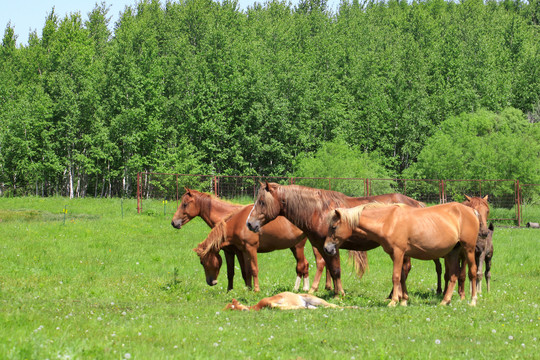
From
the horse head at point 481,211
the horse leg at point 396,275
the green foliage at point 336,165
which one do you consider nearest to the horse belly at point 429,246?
the horse leg at point 396,275

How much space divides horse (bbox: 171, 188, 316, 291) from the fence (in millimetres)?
13130

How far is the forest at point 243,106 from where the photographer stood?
51.4 m

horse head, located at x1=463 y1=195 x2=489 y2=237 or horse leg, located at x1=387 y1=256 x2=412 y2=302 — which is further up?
horse head, located at x1=463 y1=195 x2=489 y2=237

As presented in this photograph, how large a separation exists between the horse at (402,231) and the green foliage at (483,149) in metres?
39.2

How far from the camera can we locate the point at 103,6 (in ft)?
243

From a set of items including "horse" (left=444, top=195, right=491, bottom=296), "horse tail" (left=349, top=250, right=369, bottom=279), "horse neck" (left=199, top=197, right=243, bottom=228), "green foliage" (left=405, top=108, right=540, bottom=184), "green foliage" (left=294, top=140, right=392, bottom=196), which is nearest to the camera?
"horse" (left=444, top=195, right=491, bottom=296)

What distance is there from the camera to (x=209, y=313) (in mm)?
9469

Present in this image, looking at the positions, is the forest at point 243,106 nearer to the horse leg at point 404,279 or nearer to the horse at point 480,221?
the horse at point 480,221

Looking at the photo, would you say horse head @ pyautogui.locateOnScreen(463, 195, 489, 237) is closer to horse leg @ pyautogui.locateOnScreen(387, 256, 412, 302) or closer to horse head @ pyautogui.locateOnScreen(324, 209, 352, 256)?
horse leg @ pyautogui.locateOnScreen(387, 256, 412, 302)

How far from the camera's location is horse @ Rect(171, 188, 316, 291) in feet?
42.1

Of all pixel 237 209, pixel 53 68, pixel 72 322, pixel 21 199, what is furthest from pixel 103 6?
pixel 72 322

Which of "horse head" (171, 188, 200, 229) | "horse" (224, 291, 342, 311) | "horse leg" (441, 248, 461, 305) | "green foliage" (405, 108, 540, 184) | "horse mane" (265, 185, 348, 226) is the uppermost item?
"green foliage" (405, 108, 540, 184)

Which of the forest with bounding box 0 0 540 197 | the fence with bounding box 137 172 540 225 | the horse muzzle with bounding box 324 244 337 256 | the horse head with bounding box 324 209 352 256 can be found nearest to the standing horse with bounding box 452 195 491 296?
the horse head with bounding box 324 209 352 256

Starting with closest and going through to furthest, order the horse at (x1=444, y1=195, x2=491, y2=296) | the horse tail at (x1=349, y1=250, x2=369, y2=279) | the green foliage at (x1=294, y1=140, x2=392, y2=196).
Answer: the horse at (x1=444, y1=195, x2=491, y2=296) → the horse tail at (x1=349, y1=250, x2=369, y2=279) → the green foliage at (x1=294, y1=140, x2=392, y2=196)
